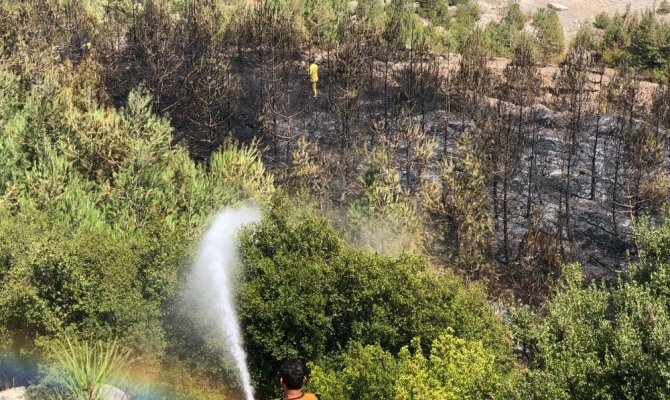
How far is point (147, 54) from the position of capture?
50.1 metres

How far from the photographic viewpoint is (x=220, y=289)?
2511cm

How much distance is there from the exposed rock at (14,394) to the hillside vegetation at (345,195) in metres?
0.45

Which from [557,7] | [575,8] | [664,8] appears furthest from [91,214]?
[664,8]

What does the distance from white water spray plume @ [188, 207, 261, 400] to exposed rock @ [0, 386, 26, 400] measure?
6261 millimetres

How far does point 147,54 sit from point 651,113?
38028 mm

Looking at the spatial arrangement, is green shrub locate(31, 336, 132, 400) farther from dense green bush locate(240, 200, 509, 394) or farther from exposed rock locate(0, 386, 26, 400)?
dense green bush locate(240, 200, 509, 394)

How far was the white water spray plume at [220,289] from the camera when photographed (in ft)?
79.0

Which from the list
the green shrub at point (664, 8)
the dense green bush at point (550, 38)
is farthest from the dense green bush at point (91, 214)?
the green shrub at point (664, 8)

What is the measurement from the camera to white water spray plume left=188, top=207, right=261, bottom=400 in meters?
24.1

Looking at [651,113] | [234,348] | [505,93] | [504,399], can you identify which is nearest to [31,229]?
[234,348]

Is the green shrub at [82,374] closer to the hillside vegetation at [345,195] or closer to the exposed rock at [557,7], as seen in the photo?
the hillside vegetation at [345,195]

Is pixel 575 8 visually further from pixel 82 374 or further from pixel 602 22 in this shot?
pixel 82 374

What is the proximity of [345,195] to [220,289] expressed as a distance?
2331cm

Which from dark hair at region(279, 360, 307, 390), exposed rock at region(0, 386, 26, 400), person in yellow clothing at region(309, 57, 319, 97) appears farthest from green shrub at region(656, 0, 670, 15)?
dark hair at region(279, 360, 307, 390)
